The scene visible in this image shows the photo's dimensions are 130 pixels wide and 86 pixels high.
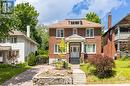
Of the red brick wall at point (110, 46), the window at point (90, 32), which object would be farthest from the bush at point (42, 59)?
the red brick wall at point (110, 46)

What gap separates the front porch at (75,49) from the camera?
192ft

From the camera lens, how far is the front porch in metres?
58.4

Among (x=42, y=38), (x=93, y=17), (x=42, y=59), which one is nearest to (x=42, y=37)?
(x=42, y=38)

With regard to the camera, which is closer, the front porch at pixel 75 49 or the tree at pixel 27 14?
the front porch at pixel 75 49

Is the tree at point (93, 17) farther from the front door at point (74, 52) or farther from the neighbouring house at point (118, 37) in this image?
the front door at point (74, 52)

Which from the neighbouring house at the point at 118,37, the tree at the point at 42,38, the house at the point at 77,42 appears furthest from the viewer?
the tree at the point at 42,38

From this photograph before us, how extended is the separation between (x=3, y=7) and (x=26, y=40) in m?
26.8

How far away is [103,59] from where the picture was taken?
107 feet

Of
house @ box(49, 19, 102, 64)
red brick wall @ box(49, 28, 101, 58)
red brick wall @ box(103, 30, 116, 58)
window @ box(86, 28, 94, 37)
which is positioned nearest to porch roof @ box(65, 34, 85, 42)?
house @ box(49, 19, 102, 64)

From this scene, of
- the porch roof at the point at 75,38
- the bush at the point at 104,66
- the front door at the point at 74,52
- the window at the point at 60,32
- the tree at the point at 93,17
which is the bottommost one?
the bush at the point at 104,66

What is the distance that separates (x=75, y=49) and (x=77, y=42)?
5.13 feet

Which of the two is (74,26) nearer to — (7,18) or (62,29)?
(62,29)

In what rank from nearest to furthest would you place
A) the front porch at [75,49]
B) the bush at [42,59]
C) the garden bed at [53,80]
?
the garden bed at [53,80], the front porch at [75,49], the bush at [42,59]

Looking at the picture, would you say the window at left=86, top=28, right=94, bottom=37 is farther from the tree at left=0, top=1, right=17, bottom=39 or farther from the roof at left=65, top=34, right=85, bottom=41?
the tree at left=0, top=1, right=17, bottom=39
